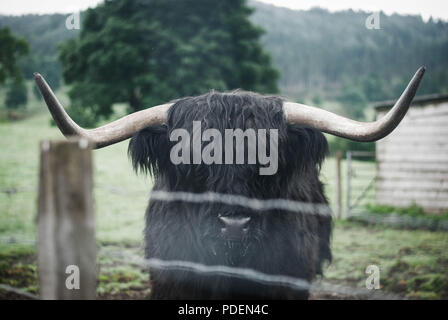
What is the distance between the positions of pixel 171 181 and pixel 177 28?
17.8 meters

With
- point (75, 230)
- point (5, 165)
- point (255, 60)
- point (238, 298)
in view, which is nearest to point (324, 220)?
point (238, 298)

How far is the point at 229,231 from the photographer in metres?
2.24

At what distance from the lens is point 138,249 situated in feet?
18.3

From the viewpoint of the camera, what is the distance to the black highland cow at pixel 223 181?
2.46 meters

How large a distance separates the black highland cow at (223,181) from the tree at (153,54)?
14953 millimetres

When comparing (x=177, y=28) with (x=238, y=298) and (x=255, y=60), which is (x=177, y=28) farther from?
(x=238, y=298)

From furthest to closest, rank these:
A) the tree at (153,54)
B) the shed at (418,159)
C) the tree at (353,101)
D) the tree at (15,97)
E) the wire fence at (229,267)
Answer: the tree at (353,101) < the tree at (15,97) < the tree at (153,54) < the shed at (418,159) < the wire fence at (229,267)

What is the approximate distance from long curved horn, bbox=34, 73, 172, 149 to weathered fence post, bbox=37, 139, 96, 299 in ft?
3.78

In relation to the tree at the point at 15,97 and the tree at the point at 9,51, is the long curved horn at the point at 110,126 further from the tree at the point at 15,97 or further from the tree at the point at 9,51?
the tree at the point at 15,97

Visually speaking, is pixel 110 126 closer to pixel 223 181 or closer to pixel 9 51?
pixel 223 181

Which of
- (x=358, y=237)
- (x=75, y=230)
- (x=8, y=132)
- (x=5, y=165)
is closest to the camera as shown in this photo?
(x=75, y=230)

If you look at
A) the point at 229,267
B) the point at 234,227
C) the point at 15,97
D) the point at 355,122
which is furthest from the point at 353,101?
the point at 234,227

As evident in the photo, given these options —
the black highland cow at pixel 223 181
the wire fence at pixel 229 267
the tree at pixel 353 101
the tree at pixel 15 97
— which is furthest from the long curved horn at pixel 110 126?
the tree at pixel 353 101

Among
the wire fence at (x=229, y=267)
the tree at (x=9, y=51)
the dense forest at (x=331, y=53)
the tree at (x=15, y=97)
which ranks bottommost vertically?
the wire fence at (x=229, y=267)
